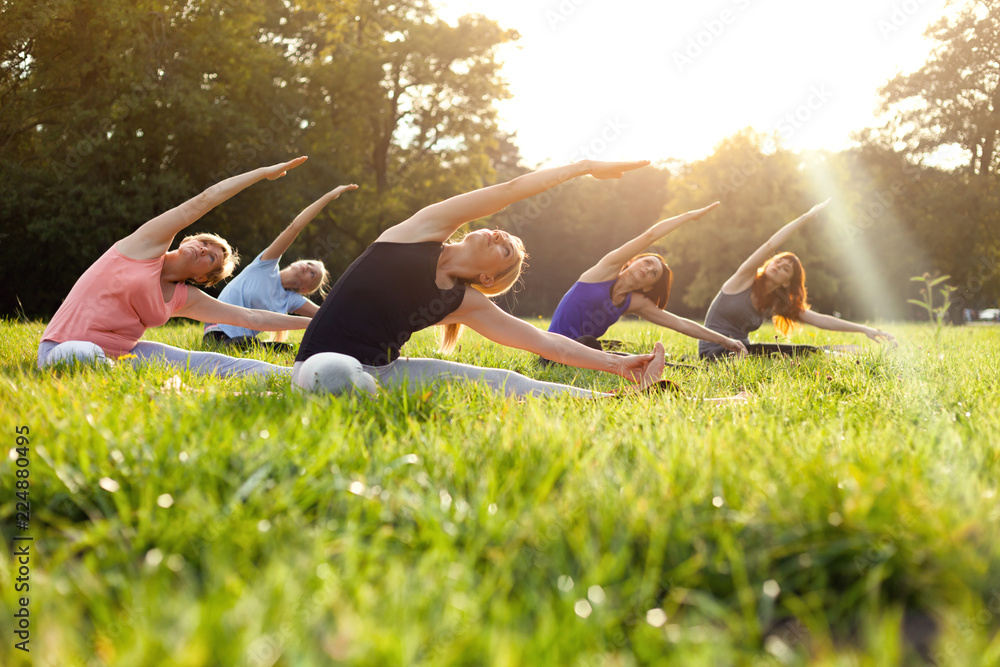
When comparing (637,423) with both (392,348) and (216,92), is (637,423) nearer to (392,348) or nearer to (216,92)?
(392,348)

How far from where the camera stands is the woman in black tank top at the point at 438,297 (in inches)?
158

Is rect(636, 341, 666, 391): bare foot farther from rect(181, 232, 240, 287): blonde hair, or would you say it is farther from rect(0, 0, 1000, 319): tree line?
rect(0, 0, 1000, 319): tree line

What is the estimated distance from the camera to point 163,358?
5.09 m

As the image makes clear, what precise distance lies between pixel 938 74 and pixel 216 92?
30905 mm

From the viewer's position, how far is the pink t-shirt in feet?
16.1

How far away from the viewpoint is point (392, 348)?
14.3ft

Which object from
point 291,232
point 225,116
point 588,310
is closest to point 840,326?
point 588,310

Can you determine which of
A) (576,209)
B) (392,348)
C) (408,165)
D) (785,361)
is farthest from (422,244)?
(576,209)

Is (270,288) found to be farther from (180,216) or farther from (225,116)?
(225,116)

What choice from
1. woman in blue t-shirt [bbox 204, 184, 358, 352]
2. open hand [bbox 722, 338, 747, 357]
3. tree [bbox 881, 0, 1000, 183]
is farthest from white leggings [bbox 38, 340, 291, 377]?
tree [bbox 881, 0, 1000, 183]

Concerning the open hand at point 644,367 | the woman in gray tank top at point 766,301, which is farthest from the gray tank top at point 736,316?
the open hand at point 644,367

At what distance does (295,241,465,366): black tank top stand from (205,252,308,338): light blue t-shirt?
395 centimetres

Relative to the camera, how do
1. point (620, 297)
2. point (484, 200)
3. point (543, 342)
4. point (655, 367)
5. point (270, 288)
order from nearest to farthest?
point (484, 200) < point (655, 367) < point (543, 342) < point (620, 297) < point (270, 288)

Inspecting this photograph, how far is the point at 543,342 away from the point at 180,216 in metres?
2.86
